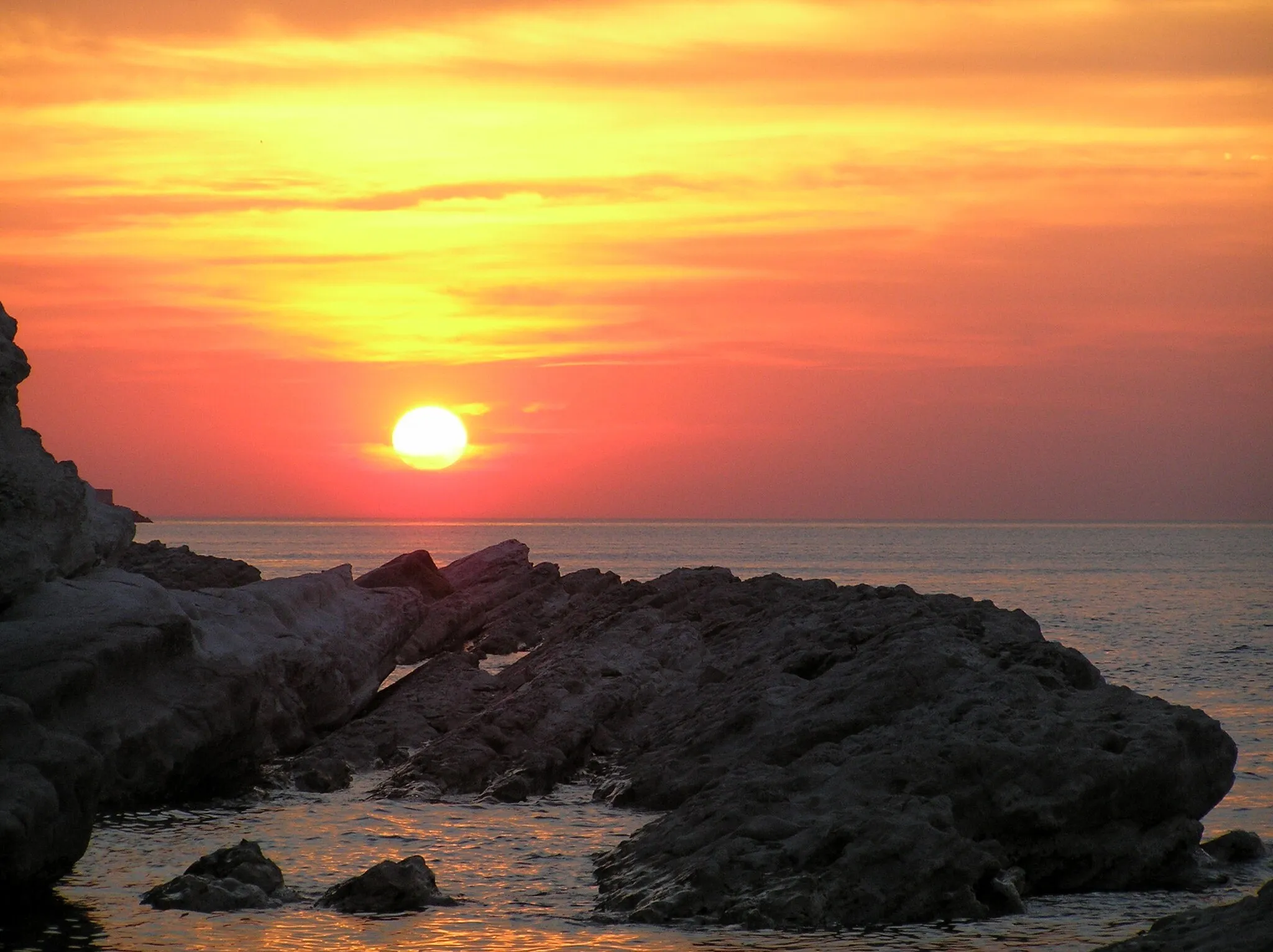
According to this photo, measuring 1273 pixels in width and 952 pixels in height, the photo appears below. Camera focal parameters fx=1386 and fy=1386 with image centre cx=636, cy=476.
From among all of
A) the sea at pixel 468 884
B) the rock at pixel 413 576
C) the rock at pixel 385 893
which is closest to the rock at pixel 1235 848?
the sea at pixel 468 884

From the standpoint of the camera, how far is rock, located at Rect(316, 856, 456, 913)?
17.5 meters

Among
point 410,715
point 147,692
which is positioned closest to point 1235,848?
point 147,692

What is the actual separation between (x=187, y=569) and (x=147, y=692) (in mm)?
43425

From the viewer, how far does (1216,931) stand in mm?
12508

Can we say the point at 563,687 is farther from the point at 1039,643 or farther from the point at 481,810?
the point at 1039,643

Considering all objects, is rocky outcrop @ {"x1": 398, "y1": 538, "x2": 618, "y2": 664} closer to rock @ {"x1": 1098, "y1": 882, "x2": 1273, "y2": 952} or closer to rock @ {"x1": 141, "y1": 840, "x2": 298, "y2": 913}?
rock @ {"x1": 141, "y1": 840, "x2": 298, "y2": 913}

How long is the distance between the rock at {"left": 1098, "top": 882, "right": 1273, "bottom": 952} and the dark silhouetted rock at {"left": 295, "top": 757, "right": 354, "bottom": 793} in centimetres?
1664

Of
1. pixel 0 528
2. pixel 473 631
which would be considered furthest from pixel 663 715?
pixel 473 631

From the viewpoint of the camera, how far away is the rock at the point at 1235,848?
2028cm

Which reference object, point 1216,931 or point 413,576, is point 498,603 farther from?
point 1216,931

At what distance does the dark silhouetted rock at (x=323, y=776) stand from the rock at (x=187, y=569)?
3379 centimetres

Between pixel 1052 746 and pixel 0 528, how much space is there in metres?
16.5

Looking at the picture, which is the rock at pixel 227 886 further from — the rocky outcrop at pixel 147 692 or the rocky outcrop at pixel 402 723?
the rocky outcrop at pixel 402 723

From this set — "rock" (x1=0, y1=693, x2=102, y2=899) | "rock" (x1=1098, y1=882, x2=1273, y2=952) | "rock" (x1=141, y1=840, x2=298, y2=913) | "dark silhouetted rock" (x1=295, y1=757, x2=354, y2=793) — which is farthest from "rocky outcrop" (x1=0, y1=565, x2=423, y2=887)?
"rock" (x1=1098, y1=882, x2=1273, y2=952)
